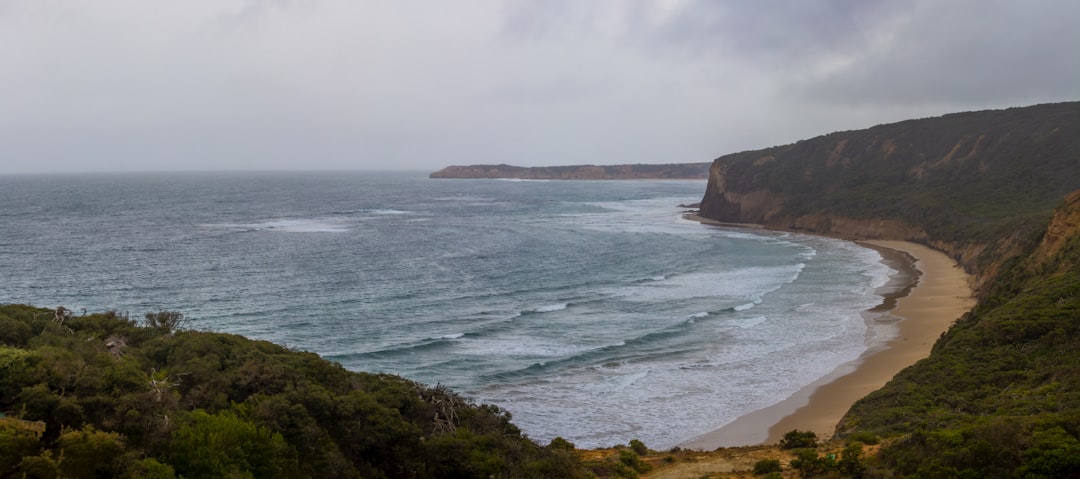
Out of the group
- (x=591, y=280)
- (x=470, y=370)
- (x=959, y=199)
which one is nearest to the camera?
(x=470, y=370)

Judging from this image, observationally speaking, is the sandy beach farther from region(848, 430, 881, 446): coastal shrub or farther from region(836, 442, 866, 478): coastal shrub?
region(836, 442, 866, 478): coastal shrub

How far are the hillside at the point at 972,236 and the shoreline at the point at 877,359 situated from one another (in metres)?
1.60

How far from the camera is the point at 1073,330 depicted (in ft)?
73.4

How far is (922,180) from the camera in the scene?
3570 inches

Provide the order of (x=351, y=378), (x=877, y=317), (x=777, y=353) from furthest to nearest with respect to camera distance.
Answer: (x=877, y=317), (x=777, y=353), (x=351, y=378)

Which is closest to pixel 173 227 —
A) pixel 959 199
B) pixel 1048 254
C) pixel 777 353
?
pixel 777 353

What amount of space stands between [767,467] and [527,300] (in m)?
26.7

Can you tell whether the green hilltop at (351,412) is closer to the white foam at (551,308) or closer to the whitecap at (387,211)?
the white foam at (551,308)

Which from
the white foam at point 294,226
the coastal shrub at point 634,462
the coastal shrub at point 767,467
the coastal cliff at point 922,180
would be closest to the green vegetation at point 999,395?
the coastal shrub at point 767,467

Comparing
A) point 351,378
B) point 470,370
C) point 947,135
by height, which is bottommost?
point 470,370

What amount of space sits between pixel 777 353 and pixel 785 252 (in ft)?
120

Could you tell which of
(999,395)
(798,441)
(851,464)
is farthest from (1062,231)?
(851,464)

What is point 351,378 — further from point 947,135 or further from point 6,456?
point 947,135

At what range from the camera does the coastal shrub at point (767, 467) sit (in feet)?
52.1
